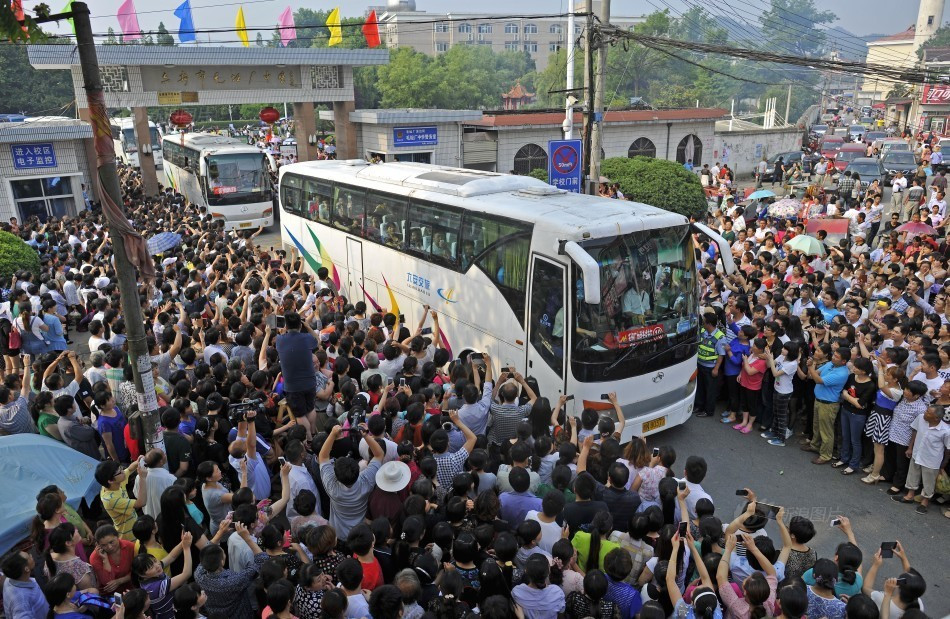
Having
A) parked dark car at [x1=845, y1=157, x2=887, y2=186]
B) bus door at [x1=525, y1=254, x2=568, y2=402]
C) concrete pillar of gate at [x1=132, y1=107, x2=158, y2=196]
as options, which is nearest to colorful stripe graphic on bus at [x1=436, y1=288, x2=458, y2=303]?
bus door at [x1=525, y1=254, x2=568, y2=402]

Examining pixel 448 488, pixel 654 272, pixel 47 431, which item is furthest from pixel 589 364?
pixel 47 431

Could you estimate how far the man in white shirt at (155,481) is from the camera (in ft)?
16.8

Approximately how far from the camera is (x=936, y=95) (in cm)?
4747

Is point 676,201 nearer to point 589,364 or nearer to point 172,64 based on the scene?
point 589,364

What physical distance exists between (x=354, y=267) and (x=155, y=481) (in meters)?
7.53

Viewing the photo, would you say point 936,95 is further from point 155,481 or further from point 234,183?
point 155,481

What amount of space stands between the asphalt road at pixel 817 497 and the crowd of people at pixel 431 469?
151 mm

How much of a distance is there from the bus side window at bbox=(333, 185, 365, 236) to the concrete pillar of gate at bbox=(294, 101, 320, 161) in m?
11.8

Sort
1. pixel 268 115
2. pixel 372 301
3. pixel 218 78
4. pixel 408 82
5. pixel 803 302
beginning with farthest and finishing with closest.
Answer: pixel 408 82 → pixel 268 115 → pixel 218 78 → pixel 372 301 → pixel 803 302

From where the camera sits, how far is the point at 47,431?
6.32 metres

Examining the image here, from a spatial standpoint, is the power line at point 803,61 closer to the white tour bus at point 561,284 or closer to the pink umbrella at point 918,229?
the pink umbrella at point 918,229

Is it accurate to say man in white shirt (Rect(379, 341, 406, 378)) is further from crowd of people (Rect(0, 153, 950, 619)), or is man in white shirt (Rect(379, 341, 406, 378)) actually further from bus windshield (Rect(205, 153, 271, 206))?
bus windshield (Rect(205, 153, 271, 206))

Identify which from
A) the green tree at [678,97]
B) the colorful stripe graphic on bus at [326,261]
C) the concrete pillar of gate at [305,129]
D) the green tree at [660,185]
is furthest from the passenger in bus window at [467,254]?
the green tree at [678,97]

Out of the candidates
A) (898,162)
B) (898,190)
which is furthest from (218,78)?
(898,162)
